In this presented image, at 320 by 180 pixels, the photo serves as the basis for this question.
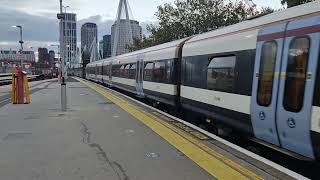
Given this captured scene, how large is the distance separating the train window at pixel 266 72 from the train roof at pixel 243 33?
0.48 metres

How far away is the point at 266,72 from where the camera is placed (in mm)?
9336

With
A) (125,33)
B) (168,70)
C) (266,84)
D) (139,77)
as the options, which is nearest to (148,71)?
(139,77)

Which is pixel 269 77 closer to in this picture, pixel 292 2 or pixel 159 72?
pixel 159 72

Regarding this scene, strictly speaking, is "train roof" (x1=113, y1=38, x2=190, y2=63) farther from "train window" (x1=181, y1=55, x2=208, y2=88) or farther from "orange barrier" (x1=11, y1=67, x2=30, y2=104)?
"orange barrier" (x1=11, y1=67, x2=30, y2=104)

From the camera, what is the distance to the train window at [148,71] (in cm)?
2307

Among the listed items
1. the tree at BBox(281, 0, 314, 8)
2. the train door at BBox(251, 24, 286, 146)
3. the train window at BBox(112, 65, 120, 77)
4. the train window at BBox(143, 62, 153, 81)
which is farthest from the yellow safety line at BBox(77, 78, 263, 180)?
the train window at BBox(112, 65, 120, 77)

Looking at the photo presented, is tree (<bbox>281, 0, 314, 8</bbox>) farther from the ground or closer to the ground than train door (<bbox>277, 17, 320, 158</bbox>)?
farther from the ground

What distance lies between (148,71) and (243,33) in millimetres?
13060

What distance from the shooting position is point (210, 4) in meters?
46.3

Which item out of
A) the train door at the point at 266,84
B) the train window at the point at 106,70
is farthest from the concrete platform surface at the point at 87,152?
the train window at the point at 106,70

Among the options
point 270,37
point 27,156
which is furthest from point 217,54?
point 27,156

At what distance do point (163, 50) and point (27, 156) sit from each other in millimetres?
11569

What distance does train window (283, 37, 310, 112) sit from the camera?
7974 millimetres

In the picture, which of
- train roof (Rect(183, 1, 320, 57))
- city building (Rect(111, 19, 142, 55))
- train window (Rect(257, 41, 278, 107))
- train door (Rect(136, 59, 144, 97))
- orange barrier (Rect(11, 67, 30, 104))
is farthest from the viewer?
city building (Rect(111, 19, 142, 55))
